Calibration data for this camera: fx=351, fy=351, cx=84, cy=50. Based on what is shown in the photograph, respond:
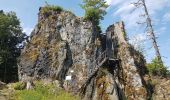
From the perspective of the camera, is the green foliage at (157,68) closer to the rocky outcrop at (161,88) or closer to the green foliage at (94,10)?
the rocky outcrop at (161,88)

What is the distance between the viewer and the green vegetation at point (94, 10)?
44378 millimetres

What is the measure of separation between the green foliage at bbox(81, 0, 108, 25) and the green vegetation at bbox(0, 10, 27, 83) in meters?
12.7

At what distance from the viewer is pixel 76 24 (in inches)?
1735

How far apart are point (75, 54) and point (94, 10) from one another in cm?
651

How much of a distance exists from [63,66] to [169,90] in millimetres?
12376

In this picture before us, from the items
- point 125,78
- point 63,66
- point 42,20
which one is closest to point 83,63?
point 63,66

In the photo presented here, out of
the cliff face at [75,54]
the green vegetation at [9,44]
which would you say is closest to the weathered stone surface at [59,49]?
the cliff face at [75,54]

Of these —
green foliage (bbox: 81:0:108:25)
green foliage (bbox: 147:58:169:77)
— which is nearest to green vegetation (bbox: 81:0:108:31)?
green foliage (bbox: 81:0:108:25)

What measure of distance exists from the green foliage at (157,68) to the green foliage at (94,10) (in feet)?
31.4

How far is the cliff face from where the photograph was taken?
3756 cm

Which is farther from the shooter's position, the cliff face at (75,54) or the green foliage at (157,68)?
the green foliage at (157,68)

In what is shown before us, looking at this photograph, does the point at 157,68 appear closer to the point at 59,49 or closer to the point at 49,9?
the point at 59,49

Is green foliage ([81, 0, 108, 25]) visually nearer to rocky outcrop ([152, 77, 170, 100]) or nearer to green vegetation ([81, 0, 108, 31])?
green vegetation ([81, 0, 108, 31])

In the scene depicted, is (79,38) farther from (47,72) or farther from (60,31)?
(47,72)
